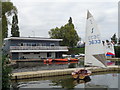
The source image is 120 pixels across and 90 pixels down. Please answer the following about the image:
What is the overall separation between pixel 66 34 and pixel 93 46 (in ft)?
110

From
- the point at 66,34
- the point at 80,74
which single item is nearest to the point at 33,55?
the point at 66,34

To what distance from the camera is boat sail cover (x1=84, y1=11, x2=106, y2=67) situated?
58.9ft

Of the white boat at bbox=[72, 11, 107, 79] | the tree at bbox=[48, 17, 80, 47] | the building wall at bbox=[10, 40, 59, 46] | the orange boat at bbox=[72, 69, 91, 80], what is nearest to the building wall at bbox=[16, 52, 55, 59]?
the building wall at bbox=[10, 40, 59, 46]

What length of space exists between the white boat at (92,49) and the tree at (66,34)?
32569 millimetres

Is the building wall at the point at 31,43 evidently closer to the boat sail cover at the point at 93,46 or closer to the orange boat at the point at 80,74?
the boat sail cover at the point at 93,46

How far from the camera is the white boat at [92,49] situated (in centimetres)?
1795

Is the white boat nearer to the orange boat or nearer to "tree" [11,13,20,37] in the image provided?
the orange boat

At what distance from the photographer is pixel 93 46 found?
18438 millimetres

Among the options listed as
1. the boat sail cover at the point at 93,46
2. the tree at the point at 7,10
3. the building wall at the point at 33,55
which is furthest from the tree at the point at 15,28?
the boat sail cover at the point at 93,46

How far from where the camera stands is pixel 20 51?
37375 millimetres

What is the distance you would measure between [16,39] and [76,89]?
2723 cm

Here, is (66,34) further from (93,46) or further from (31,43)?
(93,46)

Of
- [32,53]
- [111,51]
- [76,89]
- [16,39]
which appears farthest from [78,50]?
[76,89]

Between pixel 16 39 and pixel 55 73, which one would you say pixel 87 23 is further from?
pixel 16 39
